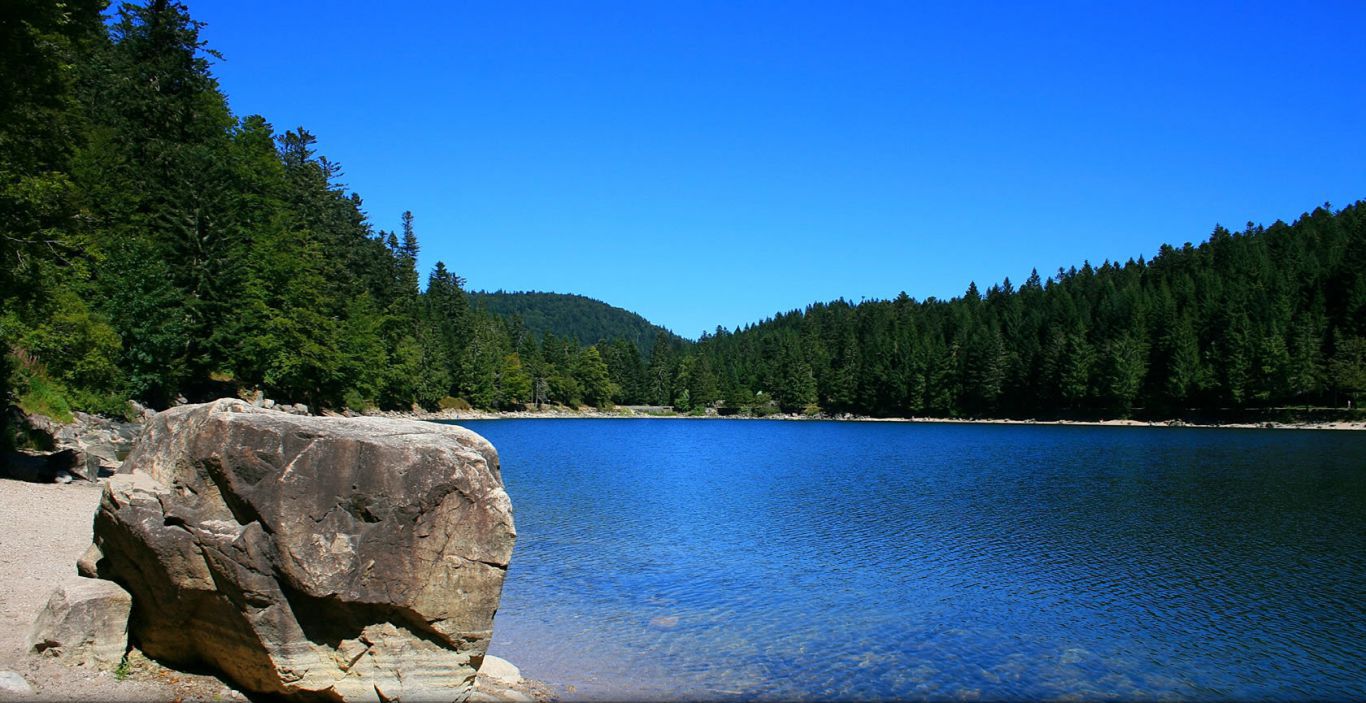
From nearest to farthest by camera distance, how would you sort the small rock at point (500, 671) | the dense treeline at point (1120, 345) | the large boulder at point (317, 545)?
the large boulder at point (317, 545), the small rock at point (500, 671), the dense treeline at point (1120, 345)

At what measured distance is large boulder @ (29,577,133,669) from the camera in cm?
797

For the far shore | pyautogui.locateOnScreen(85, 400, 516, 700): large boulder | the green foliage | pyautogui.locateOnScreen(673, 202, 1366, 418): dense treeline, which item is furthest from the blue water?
the green foliage

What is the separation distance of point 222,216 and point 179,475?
39.7m

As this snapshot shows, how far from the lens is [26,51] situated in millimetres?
15789

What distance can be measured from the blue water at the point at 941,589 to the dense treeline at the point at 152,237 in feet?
45.9

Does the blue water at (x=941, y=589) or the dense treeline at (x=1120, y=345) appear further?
the dense treeline at (x=1120, y=345)

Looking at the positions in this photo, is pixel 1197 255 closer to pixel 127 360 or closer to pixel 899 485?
pixel 899 485

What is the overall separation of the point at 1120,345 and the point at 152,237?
10755cm

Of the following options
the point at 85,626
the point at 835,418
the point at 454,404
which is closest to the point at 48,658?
the point at 85,626

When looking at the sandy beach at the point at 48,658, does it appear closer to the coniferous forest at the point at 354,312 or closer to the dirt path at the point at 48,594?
the dirt path at the point at 48,594

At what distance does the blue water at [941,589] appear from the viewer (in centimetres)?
1243

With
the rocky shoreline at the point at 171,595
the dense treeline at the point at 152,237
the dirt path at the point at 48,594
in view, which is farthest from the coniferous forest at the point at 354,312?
the rocky shoreline at the point at 171,595

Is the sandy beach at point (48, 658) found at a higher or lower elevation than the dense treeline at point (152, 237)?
lower

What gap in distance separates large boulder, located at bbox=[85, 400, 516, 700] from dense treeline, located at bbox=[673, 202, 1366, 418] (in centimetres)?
10751
